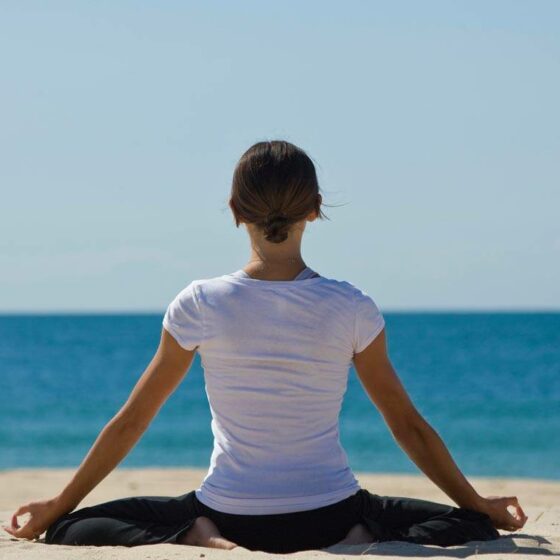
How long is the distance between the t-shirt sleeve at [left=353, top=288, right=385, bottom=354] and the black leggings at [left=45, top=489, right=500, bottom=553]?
0.50 m

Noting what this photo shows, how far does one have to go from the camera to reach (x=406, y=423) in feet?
12.6

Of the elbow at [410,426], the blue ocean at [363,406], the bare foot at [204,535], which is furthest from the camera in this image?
the blue ocean at [363,406]

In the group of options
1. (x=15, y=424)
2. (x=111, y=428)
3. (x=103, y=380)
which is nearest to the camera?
(x=111, y=428)

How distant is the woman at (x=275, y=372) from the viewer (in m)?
3.58

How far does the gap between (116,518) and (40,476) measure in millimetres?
7863

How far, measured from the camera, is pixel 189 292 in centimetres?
366

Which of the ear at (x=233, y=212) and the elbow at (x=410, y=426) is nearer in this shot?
the ear at (x=233, y=212)

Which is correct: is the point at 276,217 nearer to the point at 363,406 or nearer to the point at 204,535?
the point at 204,535

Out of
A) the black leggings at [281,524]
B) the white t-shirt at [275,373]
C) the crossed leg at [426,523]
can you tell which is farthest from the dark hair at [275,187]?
the crossed leg at [426,523]

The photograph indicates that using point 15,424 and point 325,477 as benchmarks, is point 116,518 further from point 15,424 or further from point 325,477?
point 15,424

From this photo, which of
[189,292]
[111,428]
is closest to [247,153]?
[189,292]

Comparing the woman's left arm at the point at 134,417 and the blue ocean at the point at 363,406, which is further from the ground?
the woman's left arm at the point at 134,417

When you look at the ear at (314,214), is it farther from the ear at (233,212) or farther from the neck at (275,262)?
the ear at (233,212)

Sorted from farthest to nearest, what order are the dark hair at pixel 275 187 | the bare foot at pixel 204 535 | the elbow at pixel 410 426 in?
the elbow at pixel 410 426 → the bare foot at pixel 204 535 → the dark hair at pixel 275 187
